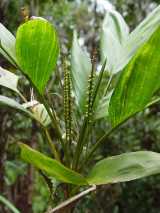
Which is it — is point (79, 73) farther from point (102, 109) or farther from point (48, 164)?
point (48, 164)

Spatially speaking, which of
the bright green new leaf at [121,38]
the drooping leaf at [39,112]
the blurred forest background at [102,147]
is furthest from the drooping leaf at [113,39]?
the blurred forest background at [102,147]

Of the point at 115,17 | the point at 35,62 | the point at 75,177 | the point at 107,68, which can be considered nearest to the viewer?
the point at 75,177

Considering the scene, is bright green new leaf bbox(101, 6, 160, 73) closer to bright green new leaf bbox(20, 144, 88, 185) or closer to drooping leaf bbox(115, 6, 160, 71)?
drooping leaf bbox(115, 6, 160, 71)

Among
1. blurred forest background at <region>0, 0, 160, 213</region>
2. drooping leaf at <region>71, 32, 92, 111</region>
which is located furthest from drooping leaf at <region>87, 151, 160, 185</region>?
blurred forest background at <region>0, 0, 160, 213</region>

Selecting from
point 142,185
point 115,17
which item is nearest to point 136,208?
point 142,185

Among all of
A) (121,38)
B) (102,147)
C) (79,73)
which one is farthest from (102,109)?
(102,147)

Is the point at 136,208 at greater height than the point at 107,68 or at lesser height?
lesser

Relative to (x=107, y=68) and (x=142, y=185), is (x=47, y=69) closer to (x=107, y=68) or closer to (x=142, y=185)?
(x=107, y=68)
